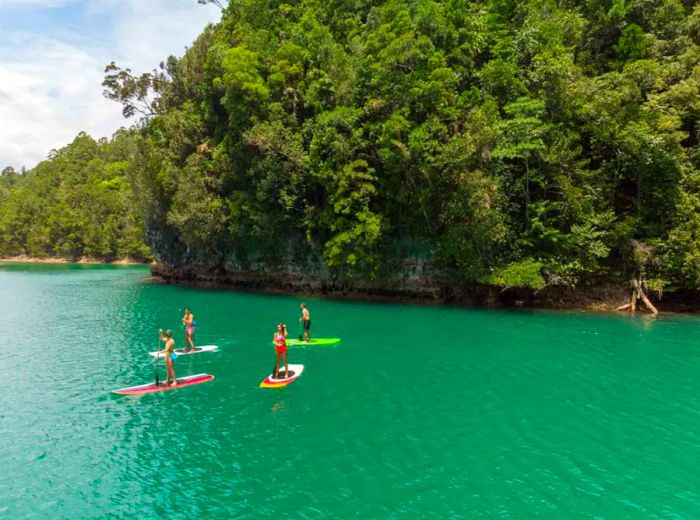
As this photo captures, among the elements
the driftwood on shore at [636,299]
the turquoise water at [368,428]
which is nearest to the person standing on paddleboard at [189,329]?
the turquoise water at [368,428]

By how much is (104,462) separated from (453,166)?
1248 inches

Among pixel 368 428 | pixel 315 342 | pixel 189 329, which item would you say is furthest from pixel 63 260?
pixel 368 428

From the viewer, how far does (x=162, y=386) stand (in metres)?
19.7

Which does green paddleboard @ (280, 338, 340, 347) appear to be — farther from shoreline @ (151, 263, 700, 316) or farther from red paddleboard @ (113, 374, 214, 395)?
shoreline @ (151, 263, 700, 316)

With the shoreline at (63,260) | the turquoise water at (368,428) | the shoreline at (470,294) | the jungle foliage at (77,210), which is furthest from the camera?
the shoreline at (63,260)

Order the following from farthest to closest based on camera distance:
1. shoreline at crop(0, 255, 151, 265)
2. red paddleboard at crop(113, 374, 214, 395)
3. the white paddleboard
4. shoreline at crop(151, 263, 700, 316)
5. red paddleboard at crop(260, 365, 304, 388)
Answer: shoreline at crop(0, 255, 151, 265), shoreline at crop(151, 263, 700, 316), the white paddleboard, red paddleboard at crop(260, 365, 304, 388), red paddleboard at crop(113, 374, 214, 395)

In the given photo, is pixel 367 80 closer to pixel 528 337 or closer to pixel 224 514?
pixel 528 337

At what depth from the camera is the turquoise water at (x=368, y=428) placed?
1152 centimetres

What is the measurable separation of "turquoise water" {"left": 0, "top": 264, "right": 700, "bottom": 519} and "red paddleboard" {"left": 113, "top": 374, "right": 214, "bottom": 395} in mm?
572

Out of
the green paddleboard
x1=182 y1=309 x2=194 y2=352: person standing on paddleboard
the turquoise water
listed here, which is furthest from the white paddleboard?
the green paddleboard

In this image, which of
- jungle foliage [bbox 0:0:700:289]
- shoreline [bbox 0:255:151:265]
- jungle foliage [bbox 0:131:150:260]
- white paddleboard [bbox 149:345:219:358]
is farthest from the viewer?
shoreline [bbox 0:255:151:265]

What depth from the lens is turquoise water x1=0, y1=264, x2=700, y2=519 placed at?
1152 cm

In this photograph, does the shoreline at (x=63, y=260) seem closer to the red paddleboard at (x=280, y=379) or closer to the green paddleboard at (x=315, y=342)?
the green paddleboard at (x=315, y=342)

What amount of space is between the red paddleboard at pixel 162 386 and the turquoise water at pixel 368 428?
572 millimetres
